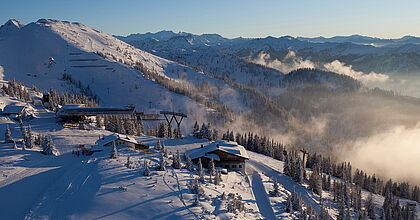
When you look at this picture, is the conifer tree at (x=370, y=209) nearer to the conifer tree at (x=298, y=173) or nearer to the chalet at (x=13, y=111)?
the conifer tree at (x=298, y=173)

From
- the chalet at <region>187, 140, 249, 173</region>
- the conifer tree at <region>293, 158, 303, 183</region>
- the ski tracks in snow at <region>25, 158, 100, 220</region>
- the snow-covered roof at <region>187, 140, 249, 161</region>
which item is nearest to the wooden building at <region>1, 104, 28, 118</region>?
the ski tracks in snow at <region>25, 158, 100, 220</region>

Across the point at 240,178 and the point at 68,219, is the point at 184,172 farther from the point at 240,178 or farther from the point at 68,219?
the point at 68,219

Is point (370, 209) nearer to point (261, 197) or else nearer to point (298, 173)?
point (298, 173)

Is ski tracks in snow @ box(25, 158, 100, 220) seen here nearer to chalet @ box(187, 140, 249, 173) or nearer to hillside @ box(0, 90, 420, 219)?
hillside @ box(0, 90, 420, 219)

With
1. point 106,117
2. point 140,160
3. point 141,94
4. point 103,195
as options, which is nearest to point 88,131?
point 106,117

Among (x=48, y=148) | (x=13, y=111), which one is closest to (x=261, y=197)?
(x=48, y=148)

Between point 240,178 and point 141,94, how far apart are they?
14339 cm

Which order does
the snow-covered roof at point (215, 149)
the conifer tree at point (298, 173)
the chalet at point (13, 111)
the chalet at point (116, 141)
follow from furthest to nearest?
1. the chalet at point (13, 111)
2. the conifer tree at point (298, 173)
3. the snow-covered roof at point (215, 149)
4. the chalet at point (116, 141)

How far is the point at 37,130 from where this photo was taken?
79125 mm

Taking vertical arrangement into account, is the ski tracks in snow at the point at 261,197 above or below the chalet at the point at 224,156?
below

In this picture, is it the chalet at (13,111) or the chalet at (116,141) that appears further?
the chalet at (13,111)

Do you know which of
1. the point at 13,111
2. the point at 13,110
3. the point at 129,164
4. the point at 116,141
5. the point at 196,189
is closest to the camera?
the point at 196,189

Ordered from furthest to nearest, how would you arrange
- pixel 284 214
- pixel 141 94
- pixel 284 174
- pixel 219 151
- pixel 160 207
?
pixel 141 94, pixel 284 174, pixel 219 151, pixel 284 214, pixel 160 207

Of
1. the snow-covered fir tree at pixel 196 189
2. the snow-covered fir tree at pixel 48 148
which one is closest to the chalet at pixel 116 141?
the snow-covered fir tree at pixel 48 148
